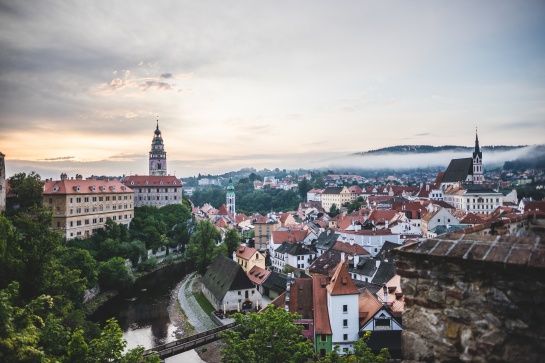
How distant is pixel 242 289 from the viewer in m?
32.3

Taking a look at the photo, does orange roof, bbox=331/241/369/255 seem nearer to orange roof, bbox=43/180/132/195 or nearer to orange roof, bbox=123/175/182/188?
orange roof, bbox=43/180/132/195

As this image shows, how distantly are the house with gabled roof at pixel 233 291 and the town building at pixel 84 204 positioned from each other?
2049 centimetres

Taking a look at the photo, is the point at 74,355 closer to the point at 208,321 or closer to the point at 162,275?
the point at 208,321

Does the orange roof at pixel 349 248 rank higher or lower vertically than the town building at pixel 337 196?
lower

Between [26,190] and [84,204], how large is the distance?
6819 millimetres

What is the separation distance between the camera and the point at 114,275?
39125 mm

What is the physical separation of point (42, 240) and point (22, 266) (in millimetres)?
2099

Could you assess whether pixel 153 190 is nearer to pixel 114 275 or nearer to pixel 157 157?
pixel 157 157

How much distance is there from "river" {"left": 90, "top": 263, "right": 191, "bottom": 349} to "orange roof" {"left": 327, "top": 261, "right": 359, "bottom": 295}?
484 inches

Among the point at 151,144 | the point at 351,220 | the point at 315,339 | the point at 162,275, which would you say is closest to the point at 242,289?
the point at 315,339

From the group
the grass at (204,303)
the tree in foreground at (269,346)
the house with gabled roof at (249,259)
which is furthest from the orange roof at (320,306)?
the house with gabled roof at (249,259)

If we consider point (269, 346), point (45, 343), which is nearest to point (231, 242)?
point (45, 343)

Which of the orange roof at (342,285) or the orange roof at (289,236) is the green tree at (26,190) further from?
the orange roof at (342,285)

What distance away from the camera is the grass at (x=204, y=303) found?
108 ft
